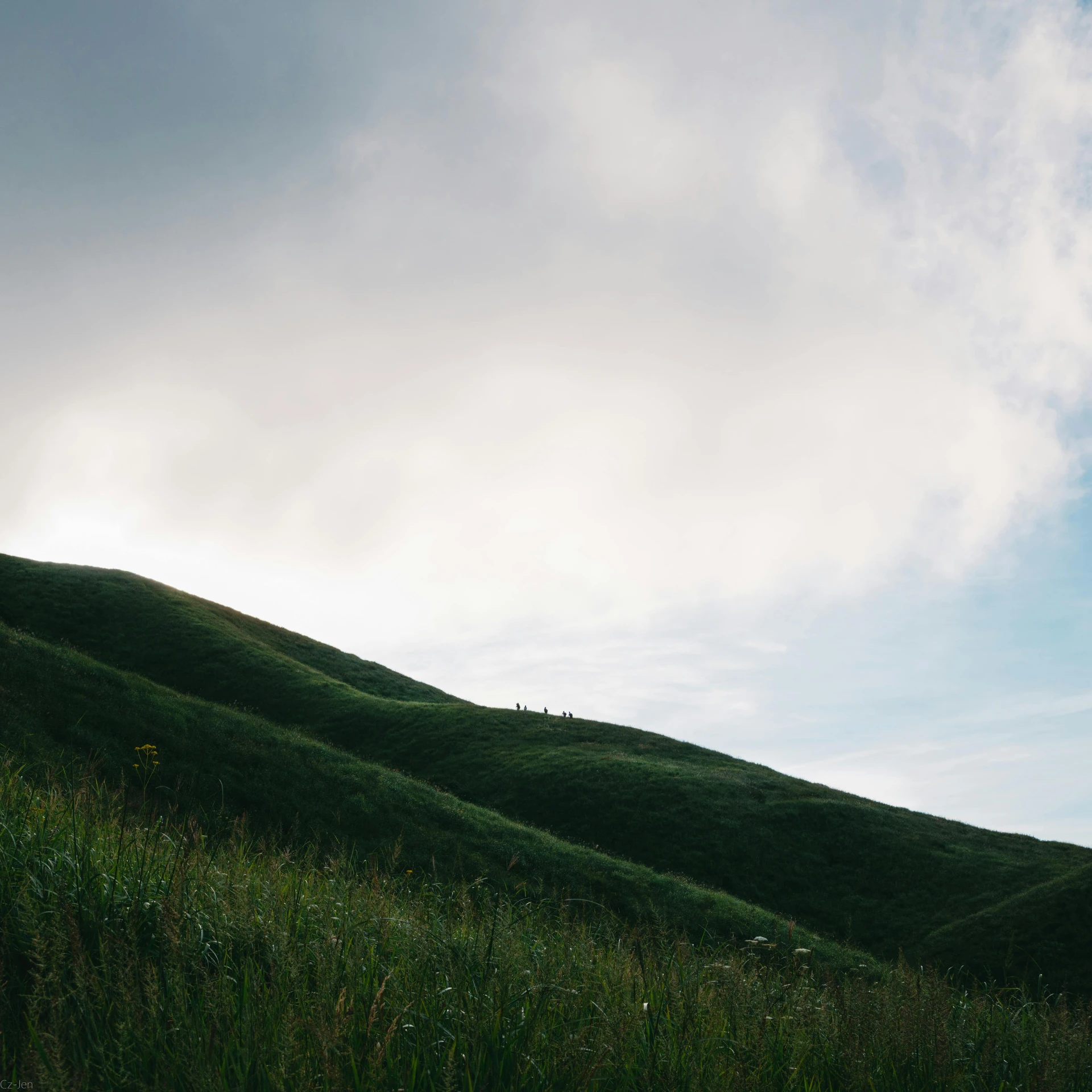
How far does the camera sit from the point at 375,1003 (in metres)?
3.47

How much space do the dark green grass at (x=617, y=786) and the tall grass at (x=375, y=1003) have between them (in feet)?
107

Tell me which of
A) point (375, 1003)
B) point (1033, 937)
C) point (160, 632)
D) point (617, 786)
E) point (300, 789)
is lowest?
point (300, 789)

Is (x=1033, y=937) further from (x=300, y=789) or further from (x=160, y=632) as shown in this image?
(x=160, y=632)

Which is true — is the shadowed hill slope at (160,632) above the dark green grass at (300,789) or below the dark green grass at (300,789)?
above

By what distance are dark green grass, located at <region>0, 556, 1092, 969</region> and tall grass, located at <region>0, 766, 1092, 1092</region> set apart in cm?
3247

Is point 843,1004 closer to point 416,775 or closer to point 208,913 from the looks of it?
point 208,913

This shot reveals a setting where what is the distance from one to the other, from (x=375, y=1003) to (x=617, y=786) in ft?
147

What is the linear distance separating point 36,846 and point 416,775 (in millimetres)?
42808

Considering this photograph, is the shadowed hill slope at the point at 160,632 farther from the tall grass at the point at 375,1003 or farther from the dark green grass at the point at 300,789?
the tall grass at the point at 375,1003

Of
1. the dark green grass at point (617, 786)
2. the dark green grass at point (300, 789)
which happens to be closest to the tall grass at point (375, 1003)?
the dark green grass at point (300, 789)

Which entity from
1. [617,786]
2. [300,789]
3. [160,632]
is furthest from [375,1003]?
[160,632]

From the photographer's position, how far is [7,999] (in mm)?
3883

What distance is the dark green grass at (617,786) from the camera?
38406 mm

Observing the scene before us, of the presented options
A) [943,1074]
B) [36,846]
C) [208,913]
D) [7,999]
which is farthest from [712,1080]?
[36,846]
